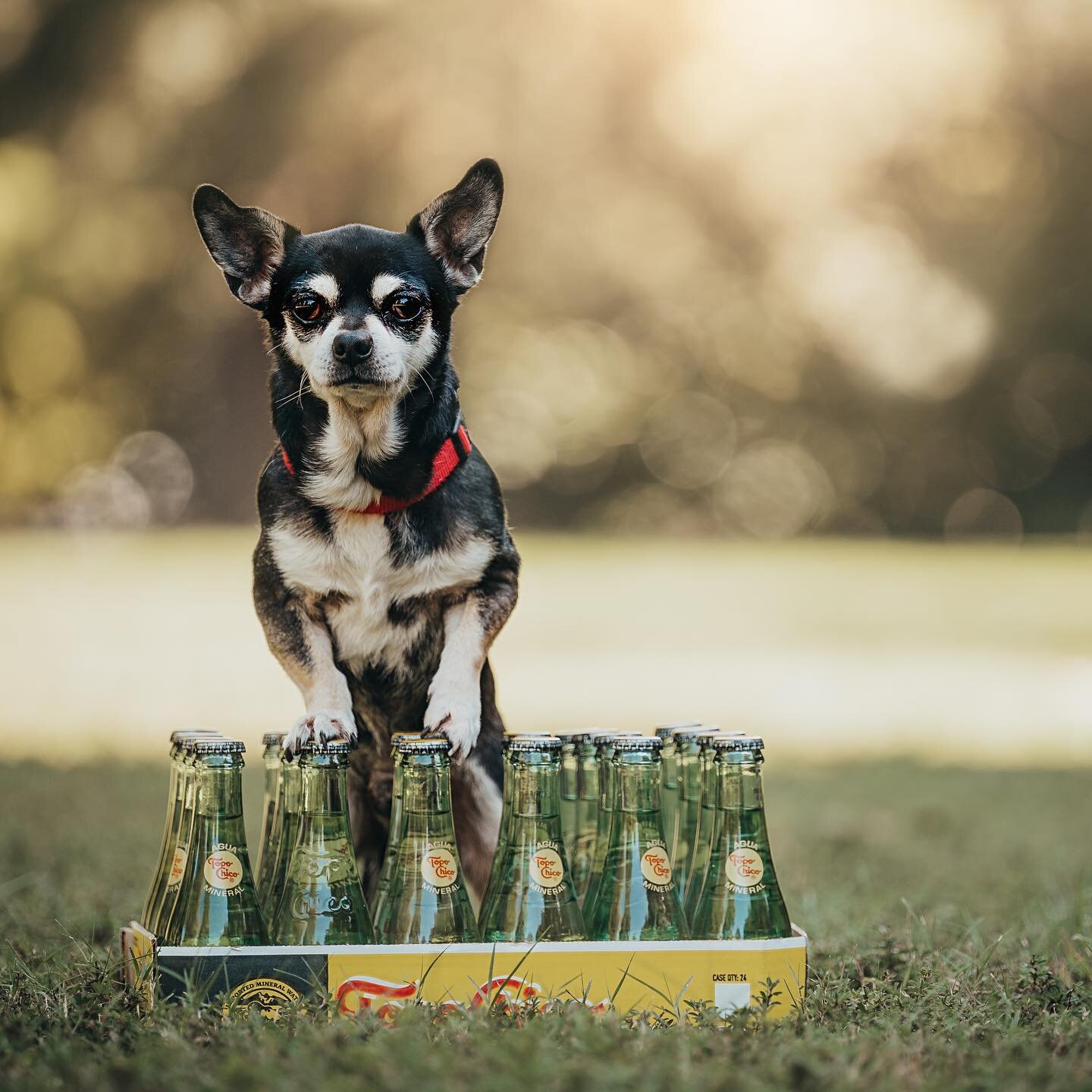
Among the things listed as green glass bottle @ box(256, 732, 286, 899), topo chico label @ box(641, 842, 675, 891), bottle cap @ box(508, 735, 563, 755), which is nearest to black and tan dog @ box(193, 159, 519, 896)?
green glass bottle @ box(256, 732, 286, 899)

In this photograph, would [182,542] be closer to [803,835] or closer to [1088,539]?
[803,835]

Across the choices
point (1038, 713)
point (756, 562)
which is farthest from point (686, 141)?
point (1038, 713)

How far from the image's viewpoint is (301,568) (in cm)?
288

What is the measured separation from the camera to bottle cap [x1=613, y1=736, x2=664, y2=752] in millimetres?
2555

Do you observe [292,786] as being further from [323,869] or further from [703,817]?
[703,817]

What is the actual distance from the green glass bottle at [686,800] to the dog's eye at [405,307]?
1.14 m

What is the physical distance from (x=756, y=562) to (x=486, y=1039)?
47.6 ft

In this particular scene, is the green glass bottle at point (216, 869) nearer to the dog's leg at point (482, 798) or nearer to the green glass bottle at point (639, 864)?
the dog's leg at point (482, 798)

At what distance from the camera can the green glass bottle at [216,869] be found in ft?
8.29

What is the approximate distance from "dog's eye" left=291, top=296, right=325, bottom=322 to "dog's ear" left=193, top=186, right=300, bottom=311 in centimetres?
13

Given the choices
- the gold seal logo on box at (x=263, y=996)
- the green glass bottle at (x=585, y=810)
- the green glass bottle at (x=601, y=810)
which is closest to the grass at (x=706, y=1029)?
the gold seal logo on box at (x=263, y=996)

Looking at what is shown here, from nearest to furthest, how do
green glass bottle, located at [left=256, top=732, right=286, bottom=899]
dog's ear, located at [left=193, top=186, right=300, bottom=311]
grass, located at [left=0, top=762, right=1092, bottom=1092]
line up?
1. grass, located at [left=0, top=762, right=1092, bottom=1092]
2. green glass bottle, located at [left=256, top=732, right=286, bottom=899]
3. dog's ear, located at [left=193, top=186, right=300, bottom=311]

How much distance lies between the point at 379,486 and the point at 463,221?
26.3 inches

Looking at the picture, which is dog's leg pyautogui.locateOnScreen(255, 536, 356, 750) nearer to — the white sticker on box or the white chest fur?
the white chest fur
